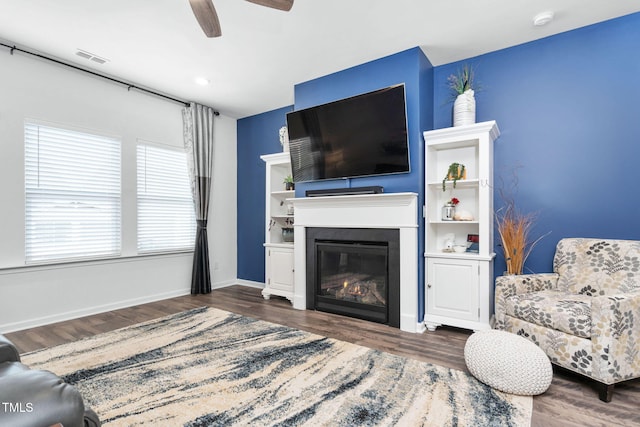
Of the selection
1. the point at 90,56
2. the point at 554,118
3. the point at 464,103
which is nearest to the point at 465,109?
the point at 464,103

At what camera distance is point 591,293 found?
2.50 meters

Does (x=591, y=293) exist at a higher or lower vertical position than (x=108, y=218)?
lower

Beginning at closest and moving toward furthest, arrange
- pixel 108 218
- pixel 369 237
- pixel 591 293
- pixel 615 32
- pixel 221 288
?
pixel 591 293
pixel 615 32
pixel 369 237
pixel 108 218
pixel 221 288

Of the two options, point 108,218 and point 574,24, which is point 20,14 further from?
point 574,24

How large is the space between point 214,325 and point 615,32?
14.5 ft

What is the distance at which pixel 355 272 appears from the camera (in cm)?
355

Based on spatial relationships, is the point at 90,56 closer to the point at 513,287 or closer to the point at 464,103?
the point at 464,103

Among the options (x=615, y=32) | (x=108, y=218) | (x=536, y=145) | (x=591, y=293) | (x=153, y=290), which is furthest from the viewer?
(x=153, y=290)

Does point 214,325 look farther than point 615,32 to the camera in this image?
Yes

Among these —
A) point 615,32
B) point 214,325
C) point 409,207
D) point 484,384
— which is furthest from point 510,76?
point 214,325

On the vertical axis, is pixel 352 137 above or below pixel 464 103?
below

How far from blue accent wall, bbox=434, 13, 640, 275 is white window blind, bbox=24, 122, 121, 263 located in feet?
13.8


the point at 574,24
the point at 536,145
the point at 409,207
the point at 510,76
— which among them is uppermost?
the point at 574,24

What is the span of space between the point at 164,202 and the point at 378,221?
294 centimetres
